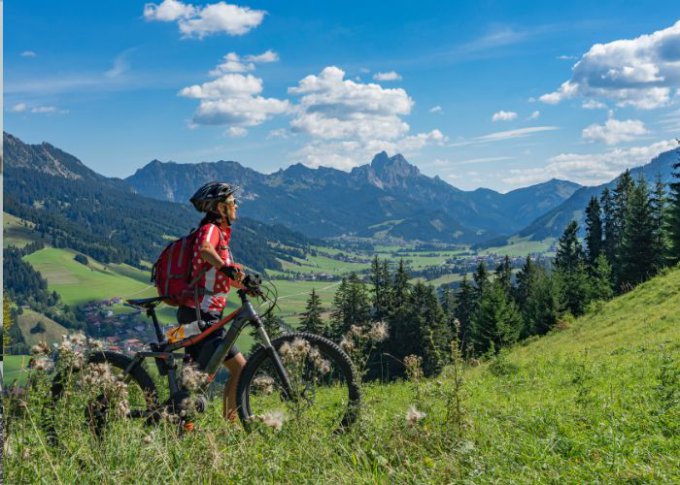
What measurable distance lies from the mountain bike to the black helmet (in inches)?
39.6

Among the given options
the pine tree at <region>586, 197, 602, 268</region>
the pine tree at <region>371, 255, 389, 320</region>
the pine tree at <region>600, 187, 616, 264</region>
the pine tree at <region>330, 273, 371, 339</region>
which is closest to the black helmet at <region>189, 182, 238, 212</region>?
the pine tree at <region>330, 273, 371, 339</region>

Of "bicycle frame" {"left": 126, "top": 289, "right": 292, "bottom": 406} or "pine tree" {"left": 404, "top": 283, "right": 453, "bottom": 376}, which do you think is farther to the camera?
"pine tree" {"left": 404, "top": 283, "right": 453, "bottom": 376}

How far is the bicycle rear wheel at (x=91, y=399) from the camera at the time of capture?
4906 millimetres

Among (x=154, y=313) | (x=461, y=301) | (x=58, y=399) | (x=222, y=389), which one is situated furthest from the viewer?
(x=461, y=301)

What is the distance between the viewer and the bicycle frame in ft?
19.0

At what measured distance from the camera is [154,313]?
6.30 meters

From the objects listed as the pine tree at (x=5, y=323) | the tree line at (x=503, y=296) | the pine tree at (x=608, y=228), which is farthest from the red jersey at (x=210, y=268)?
the pine tree at (x=608, y=228)

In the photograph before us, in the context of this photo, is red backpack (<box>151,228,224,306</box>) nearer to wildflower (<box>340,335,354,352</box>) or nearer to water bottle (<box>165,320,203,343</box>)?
water bottle (<box>165,320,203,343</box>)

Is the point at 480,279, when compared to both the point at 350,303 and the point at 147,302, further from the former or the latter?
the point at 147,302

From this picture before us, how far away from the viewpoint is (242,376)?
19.1 ft

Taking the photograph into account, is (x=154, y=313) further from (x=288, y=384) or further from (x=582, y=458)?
(x=582, y=458)

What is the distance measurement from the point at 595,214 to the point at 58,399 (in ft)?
275

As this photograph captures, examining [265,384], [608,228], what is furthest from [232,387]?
[608,228]

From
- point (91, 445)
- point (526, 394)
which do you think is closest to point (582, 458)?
point (91, 445)
